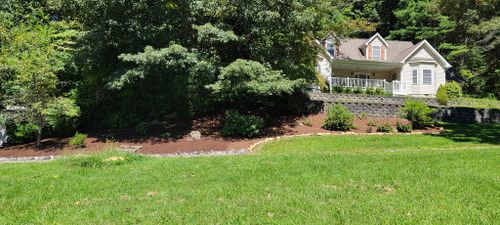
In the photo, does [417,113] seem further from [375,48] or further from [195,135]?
[375,48]

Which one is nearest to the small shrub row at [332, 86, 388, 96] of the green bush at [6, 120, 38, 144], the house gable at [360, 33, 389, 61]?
the house gable at [360, 33, 389, 61]

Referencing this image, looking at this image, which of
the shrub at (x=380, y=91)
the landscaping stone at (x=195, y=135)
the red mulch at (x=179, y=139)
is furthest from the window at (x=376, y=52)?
the landscaping stone at (x=195, y=135)

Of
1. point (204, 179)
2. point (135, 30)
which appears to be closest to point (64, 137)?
point (135, 30)

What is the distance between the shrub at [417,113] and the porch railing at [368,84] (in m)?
8.67

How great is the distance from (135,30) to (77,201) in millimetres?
12232

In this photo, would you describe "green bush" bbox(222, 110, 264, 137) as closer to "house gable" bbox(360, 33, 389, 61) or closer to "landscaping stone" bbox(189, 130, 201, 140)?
"landscaping stone" bbox(189, 130, 201, 140)

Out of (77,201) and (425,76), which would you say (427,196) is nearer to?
(77,201)

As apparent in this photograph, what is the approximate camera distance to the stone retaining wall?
2197 centimetres

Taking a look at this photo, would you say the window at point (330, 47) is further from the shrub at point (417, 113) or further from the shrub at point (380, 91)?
the shrub at point (417, 113)

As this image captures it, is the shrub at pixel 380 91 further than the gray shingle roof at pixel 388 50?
No

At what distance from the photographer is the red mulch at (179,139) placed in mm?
15930

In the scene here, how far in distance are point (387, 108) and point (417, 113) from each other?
7.71ft

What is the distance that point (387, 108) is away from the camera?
22078 millimetres

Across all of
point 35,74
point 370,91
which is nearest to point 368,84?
point 370,91
